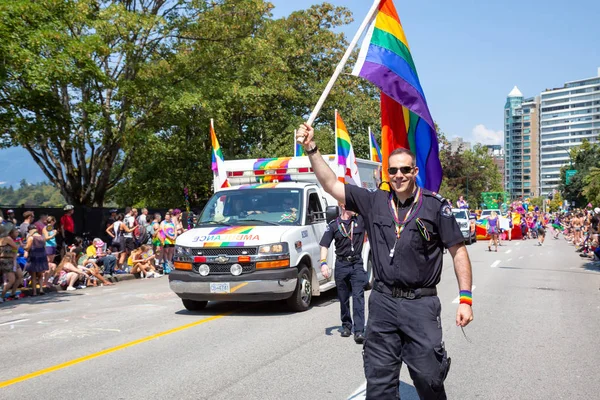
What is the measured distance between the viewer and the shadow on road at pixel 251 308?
35.8 feet

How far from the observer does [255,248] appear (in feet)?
33.6

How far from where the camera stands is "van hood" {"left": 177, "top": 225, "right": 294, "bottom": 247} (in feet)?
33.7

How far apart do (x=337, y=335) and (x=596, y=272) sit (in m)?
13.2

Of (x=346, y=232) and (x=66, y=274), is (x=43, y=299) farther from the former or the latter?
(x=346, y=232)

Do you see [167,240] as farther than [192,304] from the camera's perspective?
Yes

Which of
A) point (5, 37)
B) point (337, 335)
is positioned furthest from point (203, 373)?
point (5, 37)

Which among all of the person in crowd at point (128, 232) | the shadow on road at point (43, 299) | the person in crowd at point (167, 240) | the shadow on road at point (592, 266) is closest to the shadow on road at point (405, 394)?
the shadow on road at point (43, 299)

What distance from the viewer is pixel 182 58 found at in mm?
26531

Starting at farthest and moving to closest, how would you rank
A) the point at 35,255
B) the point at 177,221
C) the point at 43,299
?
the point at 177,221, the point at 35,255, the point at 43,299

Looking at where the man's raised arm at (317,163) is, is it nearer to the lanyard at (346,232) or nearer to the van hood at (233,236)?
the lanyard at (346,232)

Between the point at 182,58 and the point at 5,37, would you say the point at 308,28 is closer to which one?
the point at 182,58

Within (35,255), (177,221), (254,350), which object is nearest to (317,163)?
(254,350)

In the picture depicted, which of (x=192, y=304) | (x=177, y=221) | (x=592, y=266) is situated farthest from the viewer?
(x=592, y=266)

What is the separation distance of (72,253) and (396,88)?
1222cm
